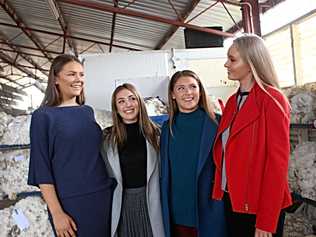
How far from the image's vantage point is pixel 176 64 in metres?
2.83

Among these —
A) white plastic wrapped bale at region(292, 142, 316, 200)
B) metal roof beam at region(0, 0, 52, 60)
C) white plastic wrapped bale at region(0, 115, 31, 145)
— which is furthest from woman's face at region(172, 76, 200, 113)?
metal roof beam at region(0, 0, 52, 60)

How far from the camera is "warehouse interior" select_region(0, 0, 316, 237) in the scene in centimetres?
199

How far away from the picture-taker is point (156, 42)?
6.65m

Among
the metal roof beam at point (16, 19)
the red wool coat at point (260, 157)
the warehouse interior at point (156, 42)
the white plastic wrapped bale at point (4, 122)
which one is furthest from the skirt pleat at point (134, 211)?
the metal roof beam at point (16, 19)

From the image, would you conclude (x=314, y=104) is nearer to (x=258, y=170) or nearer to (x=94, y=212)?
(x=258, y=170)

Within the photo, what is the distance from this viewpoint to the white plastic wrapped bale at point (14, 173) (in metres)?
2.25

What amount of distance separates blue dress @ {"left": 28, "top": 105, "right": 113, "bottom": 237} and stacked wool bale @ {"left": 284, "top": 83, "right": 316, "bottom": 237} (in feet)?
3.70

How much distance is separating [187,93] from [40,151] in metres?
0.66

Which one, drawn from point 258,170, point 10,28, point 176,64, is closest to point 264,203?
point 258,170

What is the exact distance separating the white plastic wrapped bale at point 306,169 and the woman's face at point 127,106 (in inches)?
39.7

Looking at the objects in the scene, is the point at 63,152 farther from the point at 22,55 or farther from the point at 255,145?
the point at 22,55

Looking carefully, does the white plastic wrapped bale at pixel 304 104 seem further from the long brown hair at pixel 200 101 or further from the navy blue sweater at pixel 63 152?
the navy blue sweater at pixel 63 152

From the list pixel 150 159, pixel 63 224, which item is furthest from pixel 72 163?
pixel 150 159

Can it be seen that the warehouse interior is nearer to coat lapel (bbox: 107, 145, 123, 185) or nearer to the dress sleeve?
coat lapel (bbox: 107, 145, 123, 185)
